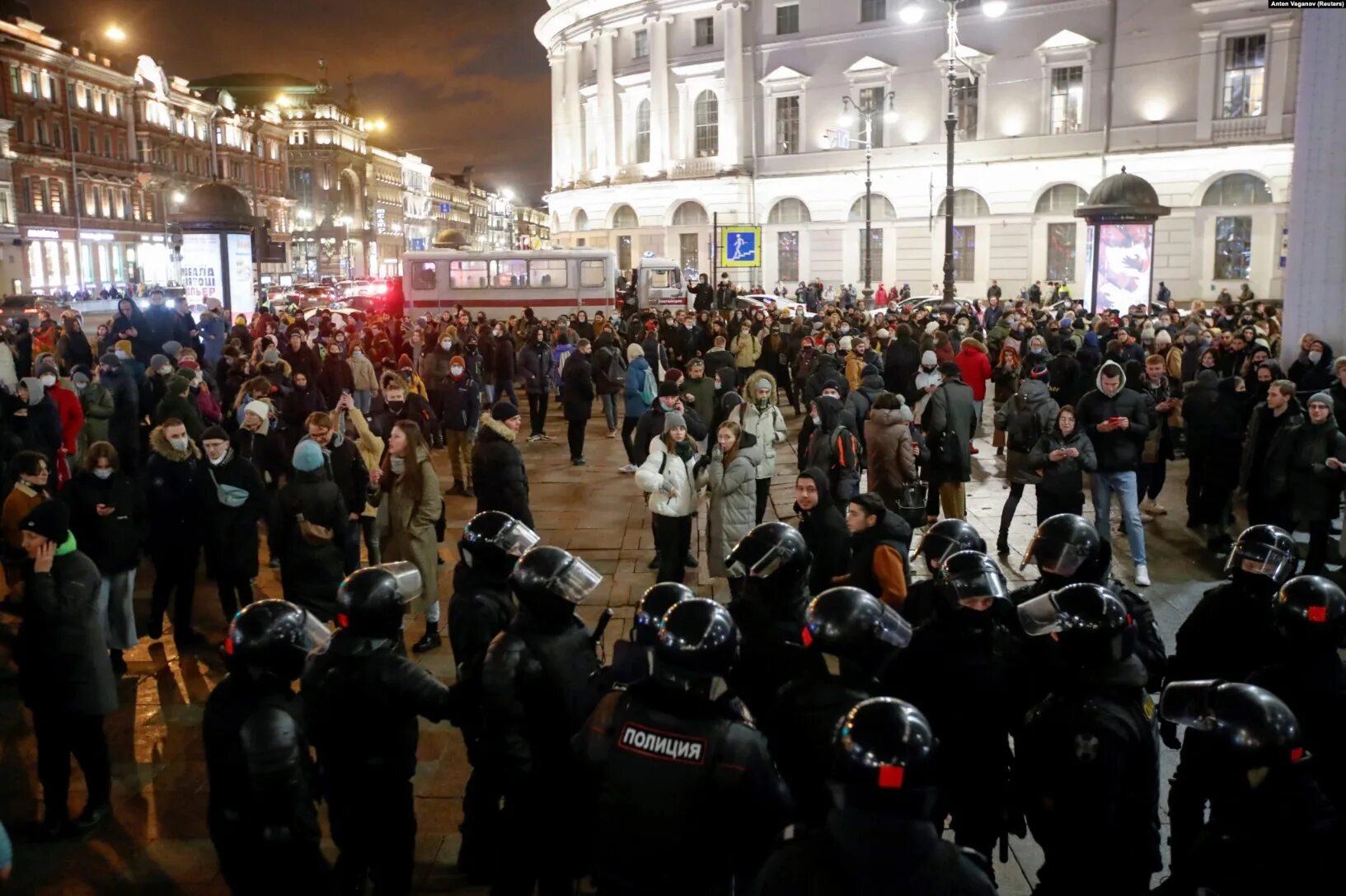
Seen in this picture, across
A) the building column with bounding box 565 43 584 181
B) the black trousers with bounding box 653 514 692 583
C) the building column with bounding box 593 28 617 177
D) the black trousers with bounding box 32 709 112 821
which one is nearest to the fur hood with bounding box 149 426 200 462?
the black trousers with bounding box 32 709 112 821

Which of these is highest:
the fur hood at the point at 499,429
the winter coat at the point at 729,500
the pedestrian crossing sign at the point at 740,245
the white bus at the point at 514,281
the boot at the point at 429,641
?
the pedestrian crossing sign at the point at 740,245

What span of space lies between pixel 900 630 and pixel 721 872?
3.22 feet

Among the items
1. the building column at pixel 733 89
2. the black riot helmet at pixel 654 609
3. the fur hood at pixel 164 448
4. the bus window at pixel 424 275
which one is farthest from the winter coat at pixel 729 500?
the building column at pixel 733 89

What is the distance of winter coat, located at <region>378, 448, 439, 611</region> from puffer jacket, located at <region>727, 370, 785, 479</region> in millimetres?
2714

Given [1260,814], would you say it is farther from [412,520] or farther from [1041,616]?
[412,520]

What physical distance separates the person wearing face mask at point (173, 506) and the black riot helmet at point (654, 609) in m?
4.95

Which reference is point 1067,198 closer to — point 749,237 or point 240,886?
point 749,237

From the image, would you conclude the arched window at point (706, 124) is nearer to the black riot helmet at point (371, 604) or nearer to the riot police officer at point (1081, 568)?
the riot police officer at point (1081, 568)

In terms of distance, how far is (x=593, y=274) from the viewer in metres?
29.2

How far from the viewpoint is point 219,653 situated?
733cm

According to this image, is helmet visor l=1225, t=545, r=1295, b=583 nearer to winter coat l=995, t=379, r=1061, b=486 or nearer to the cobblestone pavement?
the cobblestone pavement

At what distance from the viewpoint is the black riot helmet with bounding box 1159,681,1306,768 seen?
8.71 feet

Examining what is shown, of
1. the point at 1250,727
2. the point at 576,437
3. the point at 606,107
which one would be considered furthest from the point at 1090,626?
the point at 606,107

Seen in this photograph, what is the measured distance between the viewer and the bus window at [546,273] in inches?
1152
